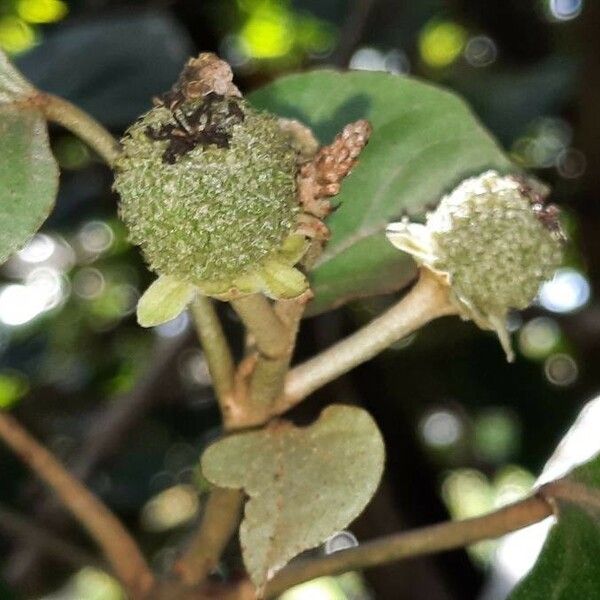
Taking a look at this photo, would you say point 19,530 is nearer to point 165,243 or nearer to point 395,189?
point 395,189

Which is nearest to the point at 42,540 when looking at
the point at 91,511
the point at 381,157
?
the point at 91,511

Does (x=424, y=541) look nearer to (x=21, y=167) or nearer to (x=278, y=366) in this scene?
(x=278, y=366)

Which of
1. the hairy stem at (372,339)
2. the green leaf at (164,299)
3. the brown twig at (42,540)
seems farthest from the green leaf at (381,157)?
the brown twig at (42,540)

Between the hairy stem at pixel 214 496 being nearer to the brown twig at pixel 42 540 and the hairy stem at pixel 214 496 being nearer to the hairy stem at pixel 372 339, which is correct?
the hairy stem at pixel 372 339

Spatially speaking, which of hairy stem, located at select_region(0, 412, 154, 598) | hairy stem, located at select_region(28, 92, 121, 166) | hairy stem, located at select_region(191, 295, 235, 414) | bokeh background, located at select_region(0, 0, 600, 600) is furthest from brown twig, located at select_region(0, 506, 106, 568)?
hairy stem, located at select_region(28, 92, 121, 166)

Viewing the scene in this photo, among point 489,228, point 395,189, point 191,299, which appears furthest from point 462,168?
point 191,299
